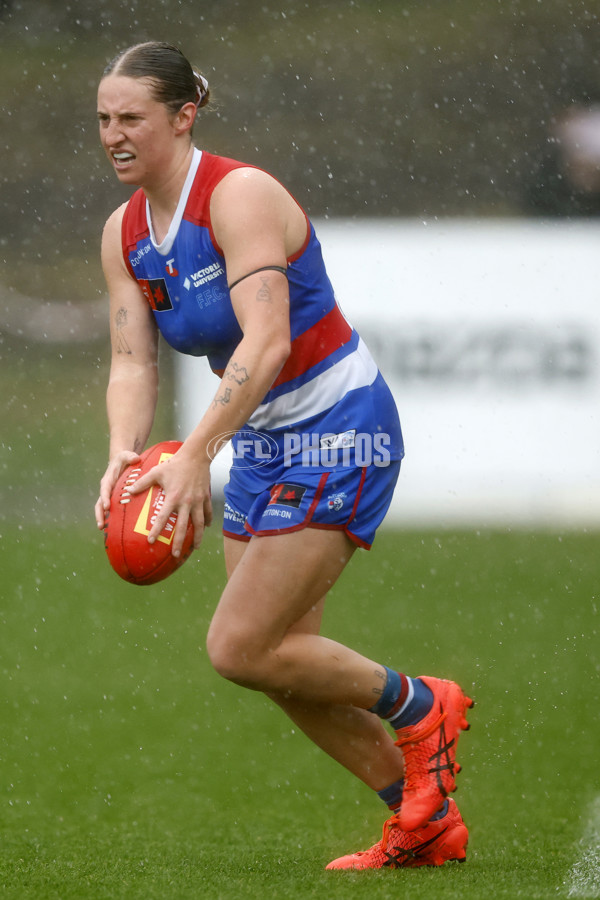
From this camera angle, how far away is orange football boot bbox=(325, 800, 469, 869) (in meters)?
2.71

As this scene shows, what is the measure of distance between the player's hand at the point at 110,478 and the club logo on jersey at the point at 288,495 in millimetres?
309

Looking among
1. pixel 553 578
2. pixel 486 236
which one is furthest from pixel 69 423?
pixel 553 578

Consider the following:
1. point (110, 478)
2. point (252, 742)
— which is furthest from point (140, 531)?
point (252, 742)

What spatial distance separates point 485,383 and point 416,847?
514 cm

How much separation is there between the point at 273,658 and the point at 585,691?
6.91ft

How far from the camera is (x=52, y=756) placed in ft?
12.2

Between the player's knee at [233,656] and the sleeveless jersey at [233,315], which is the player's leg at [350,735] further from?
the sleeveless jersey at [233,315]

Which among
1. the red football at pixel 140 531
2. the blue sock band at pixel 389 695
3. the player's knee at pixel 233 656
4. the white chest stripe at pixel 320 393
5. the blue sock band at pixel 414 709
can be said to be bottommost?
the blue sock band at pixel 414 709

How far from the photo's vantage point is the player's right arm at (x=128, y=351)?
2732mm

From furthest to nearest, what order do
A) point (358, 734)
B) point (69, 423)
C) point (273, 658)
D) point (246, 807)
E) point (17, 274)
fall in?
point (17, 274) < point (69, 423) < point (246, 807) < point (358, 734) < point (273, 658)

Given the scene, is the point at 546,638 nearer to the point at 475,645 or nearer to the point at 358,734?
the point at 475,645

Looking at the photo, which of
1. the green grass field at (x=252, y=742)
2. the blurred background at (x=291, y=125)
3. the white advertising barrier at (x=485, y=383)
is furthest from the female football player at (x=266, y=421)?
the blurred background at (x=291, y=125)

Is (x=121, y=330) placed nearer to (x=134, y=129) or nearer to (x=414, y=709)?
(x=134, y=129)

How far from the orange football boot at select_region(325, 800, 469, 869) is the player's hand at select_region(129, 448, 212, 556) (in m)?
0.89
